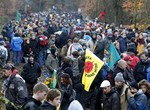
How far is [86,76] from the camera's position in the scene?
10094 mm

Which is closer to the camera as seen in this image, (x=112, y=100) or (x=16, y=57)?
(x=112, y=100)

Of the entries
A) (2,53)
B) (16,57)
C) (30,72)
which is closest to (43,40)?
(16,57)

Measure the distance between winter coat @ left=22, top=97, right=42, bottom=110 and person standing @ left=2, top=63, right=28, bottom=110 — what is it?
1.44 meters

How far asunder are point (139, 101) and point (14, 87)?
98.6 inches

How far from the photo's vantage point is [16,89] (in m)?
8.25

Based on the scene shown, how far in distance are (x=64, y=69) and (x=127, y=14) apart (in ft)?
91.2

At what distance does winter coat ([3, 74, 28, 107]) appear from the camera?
8.23 meters

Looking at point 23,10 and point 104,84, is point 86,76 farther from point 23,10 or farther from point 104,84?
point 23,10

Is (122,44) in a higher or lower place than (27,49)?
higher

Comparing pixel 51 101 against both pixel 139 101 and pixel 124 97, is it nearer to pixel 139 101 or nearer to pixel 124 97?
pixel 139 101

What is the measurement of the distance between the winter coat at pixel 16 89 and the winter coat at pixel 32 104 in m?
1.44

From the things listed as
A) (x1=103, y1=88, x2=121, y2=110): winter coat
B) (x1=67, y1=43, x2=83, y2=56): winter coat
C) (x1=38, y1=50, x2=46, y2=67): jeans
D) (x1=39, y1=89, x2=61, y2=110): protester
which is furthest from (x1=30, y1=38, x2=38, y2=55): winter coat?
(x1=39, y1=89, x2=61, y2=110): protester

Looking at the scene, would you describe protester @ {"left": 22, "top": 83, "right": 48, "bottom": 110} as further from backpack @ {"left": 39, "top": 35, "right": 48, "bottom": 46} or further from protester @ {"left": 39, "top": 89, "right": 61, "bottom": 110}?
backpack @ {"left": 39, "top": 35, "right": 48, "bottom": 46}

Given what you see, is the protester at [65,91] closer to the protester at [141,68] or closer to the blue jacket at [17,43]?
the protester at [141,68]
